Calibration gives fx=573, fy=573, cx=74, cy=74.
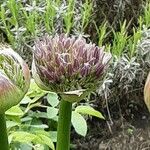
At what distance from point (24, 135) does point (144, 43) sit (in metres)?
1.13

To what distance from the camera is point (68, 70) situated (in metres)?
0.60

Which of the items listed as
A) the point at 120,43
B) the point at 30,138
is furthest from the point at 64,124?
the point at 120,43

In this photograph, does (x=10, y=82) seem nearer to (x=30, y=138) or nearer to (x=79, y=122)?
(x=30, y=138)

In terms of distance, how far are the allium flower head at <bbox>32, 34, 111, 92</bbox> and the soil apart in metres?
1.61

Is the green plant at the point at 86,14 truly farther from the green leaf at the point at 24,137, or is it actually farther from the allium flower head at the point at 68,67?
the allium flower head at the point at 68,67

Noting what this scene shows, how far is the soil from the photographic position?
2.23 metres

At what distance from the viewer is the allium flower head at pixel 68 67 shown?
601mm

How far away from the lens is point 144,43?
2096 mm

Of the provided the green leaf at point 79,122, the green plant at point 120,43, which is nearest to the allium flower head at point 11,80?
the green leaf at point 79,122

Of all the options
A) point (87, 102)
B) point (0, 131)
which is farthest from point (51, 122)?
point (0, 131)

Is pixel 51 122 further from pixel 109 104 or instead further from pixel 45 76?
pixel 45 76

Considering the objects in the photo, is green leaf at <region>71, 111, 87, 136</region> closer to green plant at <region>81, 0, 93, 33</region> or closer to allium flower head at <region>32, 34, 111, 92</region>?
allium flower head at <region>32, 34, 111, 92</region>

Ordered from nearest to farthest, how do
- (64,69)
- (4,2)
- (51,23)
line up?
(64,69)
(51,23)
(4,2)

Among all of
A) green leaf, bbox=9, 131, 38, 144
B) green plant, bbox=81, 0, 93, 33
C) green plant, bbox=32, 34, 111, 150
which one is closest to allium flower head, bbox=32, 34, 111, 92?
green plant, bbox=32, 34, 111, 150
